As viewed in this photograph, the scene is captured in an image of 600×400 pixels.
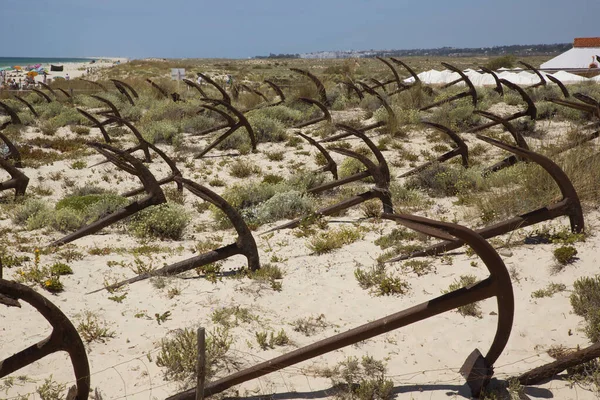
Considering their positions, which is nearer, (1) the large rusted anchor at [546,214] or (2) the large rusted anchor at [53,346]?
(2) the large rusted anchor at [53,346]

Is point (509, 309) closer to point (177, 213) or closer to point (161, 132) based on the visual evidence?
point (177, 213)

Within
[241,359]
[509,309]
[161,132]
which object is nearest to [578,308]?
[509,309]

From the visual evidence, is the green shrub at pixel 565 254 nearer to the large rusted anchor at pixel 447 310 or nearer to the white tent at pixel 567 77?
the large rusted anchor at pixel 447 310

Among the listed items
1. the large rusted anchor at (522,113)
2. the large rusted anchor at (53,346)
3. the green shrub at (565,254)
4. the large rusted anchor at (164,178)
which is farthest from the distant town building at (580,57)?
the large rusted anchor at (53,346)

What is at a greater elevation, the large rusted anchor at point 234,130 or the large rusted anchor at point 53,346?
the large rusted anchor at point 234,130

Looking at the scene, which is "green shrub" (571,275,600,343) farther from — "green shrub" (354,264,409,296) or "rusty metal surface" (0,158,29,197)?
"rusty metal surface" (0,158,29,197)

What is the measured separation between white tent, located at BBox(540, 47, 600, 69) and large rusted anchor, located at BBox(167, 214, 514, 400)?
2638cm

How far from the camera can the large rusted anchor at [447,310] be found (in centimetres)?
258

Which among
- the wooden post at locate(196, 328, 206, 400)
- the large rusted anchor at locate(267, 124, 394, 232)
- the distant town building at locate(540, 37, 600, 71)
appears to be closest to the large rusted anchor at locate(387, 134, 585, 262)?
the large rusted anchor at locate(267, 124, 394, 232)

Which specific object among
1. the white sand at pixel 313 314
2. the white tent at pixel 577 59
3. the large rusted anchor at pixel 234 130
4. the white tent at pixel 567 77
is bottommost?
the white sand at pixel 313 314

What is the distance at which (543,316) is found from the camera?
382 centimetres

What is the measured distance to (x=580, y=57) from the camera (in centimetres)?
2578

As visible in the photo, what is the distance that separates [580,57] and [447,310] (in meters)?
28.0

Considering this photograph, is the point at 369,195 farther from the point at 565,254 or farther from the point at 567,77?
the point at 567,77
